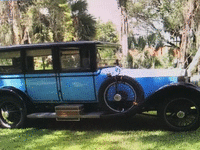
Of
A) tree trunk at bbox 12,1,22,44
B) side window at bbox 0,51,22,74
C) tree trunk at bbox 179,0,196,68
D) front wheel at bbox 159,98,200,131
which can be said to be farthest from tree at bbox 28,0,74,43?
front wheel at bbox 159,98,200,131

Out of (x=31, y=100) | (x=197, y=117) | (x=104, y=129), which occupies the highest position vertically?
(x=31, y=100)

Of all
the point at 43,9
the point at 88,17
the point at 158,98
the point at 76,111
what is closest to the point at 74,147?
the point at 76,111

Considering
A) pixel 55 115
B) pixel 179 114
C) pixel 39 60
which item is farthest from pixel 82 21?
pixel 179 114

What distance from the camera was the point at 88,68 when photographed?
4.29m

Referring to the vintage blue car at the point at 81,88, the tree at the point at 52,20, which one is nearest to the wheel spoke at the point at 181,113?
the vintage blue car at the point at 81,88

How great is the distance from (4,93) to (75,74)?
5.53ft

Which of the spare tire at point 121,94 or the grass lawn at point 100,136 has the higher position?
the spare tire at point 121,94

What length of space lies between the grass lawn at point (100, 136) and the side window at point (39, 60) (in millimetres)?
1337

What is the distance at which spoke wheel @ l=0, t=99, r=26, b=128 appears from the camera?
15.5 ft

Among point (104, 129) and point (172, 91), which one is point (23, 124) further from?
point (172, 91)

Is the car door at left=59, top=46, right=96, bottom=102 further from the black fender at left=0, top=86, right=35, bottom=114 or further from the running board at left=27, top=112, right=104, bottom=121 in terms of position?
the black fender at left=0, top=86, right=35, bottom=114

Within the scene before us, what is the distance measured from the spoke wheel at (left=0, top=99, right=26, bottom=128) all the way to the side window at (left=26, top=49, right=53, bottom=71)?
90 centimetres

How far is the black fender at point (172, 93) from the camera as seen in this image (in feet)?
12.4

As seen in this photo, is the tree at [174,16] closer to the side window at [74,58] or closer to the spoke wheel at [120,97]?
the spoke wheel at [120,97]
